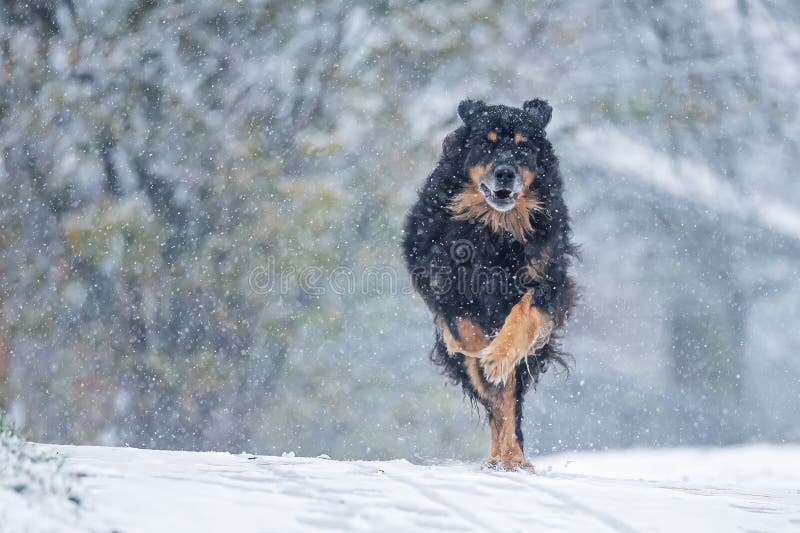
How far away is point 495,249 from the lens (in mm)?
5805

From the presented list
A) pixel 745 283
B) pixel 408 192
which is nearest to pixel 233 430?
pixel 408 192

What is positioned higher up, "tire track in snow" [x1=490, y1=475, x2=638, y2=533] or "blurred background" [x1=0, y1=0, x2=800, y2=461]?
"blurred background" [x1=0, y1=0, x2=800, y2=461]

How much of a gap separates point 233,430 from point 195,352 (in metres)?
1.63

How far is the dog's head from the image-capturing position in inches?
221

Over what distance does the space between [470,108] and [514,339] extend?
1.62 m

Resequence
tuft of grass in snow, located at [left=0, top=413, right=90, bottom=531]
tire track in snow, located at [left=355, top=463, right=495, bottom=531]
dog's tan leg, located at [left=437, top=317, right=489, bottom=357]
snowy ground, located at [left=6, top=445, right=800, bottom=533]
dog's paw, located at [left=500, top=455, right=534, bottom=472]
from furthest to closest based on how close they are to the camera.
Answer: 1. dog's tan leg, located at [left=437, top=317, right=489, bottom=357]
2. dog's paw, located at [left=500, top=455, right=534, bottom=472]
3. tire track in snow, located at [left=355, top=463, right=495, bottom=531]
4. snowy ground, located at [left=6, top=445, right=800, bottom=533]
5. tuft of grass in snow, located at [left=0, top=413, right=90, bottom=531]

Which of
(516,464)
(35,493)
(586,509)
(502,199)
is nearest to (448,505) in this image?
(586,509)

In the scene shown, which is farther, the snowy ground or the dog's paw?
the dog's paw

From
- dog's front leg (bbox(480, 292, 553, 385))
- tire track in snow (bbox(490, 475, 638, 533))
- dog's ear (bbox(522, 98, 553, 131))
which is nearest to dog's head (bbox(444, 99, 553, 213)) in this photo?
dog's ear (bbox(522, 98, 553, 131))

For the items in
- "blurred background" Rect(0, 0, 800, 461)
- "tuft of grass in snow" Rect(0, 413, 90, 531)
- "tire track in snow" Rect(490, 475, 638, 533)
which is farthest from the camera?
→ "blurred background" Rect(0, 0, 800, 461)

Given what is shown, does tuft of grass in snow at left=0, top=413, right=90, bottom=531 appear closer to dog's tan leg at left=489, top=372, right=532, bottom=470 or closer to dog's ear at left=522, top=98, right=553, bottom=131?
dog's tan leg at left=489, top=372, right=532, bottom=470

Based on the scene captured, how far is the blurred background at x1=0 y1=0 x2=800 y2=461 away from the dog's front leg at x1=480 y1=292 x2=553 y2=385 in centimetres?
400

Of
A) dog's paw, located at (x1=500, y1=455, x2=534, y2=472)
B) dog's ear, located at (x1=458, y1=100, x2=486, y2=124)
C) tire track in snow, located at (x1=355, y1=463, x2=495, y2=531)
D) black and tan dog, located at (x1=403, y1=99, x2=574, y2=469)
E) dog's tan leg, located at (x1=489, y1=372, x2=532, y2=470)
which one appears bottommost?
tire track in snow, located at (x1=355, y1=463, x2=495, y2=531)

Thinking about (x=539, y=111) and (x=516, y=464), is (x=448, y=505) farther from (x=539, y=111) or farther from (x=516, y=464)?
(x=539, y=111)
